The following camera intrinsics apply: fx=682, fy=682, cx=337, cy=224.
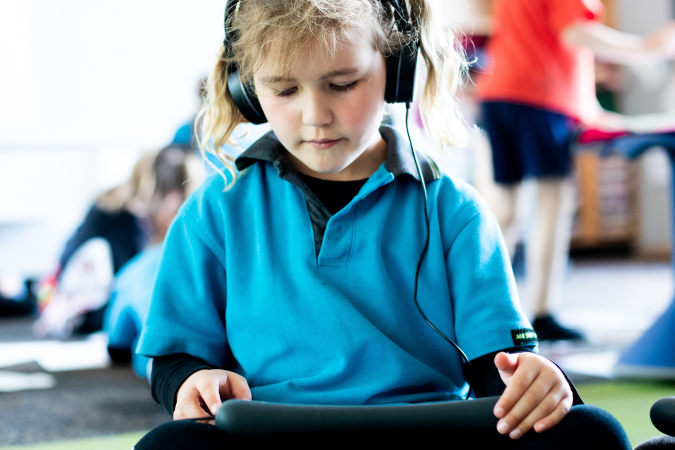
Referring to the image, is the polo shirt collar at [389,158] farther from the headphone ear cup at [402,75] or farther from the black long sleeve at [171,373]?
the black long sleeve at [171,373]

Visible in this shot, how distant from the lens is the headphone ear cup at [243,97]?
711 millimetres

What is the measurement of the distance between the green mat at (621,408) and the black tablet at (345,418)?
0.66 meters

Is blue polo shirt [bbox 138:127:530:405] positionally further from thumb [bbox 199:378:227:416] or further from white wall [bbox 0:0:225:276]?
white wall [bbox 0:0:225:276]

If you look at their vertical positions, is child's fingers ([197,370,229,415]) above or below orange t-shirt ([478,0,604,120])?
below

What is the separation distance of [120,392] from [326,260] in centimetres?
108

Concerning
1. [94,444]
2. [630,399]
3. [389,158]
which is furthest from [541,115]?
[94,444]

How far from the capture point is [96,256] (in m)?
2.41

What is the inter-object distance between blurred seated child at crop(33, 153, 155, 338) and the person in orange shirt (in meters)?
1.20

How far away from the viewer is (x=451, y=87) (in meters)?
0.77

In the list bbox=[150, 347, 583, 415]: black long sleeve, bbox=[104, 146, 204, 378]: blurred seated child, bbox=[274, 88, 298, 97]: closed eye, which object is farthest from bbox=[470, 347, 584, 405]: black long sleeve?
bbox=[104, 146, 204, 378]: blurred seated child

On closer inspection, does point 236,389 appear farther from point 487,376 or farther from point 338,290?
point 487,376

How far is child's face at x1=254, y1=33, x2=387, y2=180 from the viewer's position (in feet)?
2.12

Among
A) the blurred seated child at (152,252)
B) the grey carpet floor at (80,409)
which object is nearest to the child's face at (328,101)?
the grey carpet floor at (80,409)

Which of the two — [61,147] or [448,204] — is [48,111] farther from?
[448,204]
